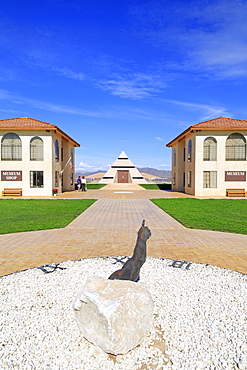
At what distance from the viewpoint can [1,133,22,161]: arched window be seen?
25.0 metres

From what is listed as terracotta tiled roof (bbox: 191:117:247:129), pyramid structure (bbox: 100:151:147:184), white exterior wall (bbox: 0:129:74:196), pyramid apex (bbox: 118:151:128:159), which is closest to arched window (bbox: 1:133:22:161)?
white exterior wall (bbox: 0:129:74:196)

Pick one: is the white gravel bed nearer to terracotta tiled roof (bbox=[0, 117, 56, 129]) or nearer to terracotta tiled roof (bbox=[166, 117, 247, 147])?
terracotta tiled roof (bbox=[166, 117, 247, 147])

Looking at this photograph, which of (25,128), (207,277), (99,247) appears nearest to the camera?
(207,277)

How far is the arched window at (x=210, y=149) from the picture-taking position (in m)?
24.8

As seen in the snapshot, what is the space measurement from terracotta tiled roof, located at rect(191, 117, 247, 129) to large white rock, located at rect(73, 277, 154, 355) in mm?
23012

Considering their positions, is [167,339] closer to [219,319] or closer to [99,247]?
[219,319]

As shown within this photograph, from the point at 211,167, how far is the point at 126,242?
1909 centimetres

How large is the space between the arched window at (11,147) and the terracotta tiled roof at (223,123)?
634 inches

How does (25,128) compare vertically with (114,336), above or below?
above

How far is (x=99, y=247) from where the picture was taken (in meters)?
7.50

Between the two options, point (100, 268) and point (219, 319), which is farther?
point (100, 268)

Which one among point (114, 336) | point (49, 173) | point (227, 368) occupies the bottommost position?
point (227, 368)

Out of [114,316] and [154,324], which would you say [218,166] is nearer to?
[154,324]

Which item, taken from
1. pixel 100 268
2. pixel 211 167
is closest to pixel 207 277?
pixel 100 268
